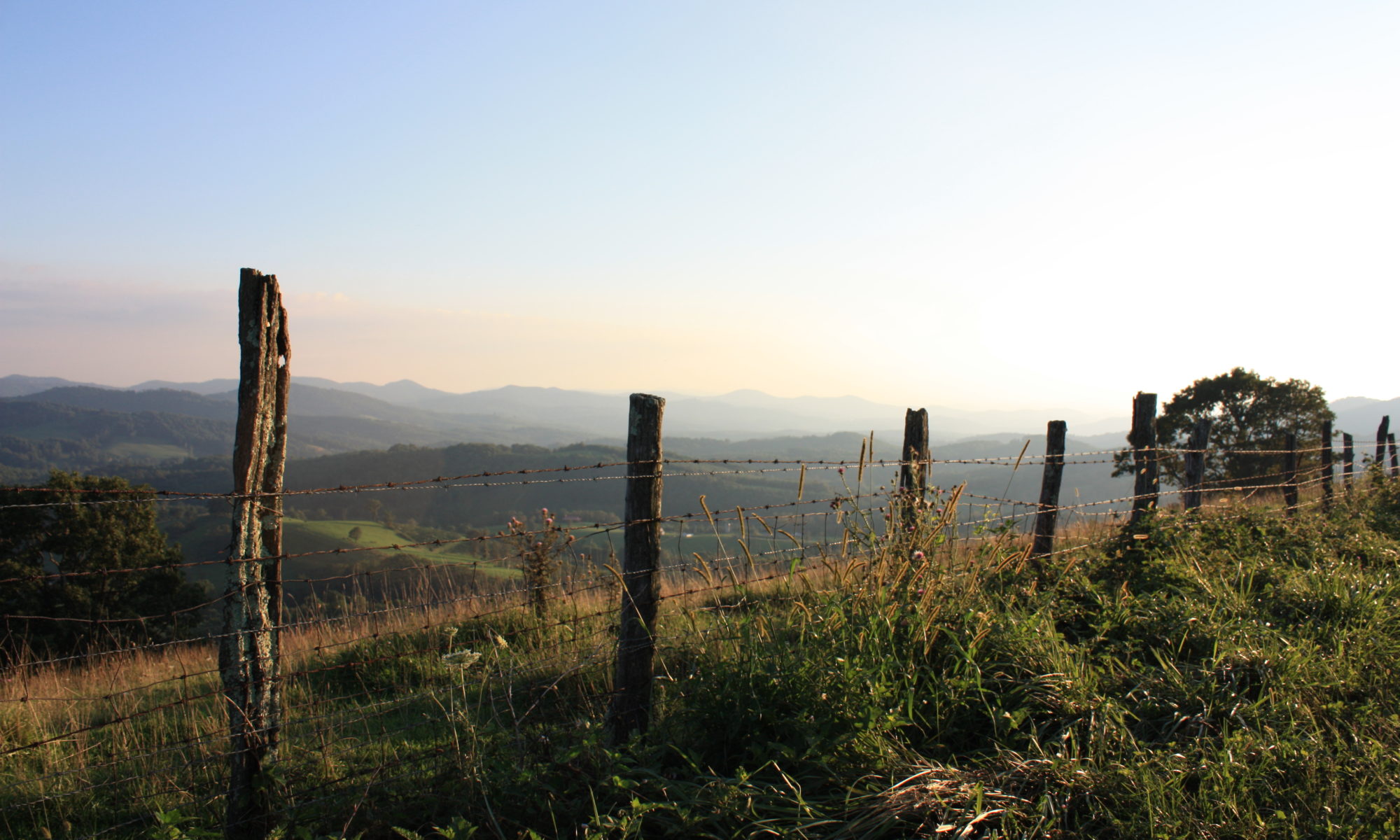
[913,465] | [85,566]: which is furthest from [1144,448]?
[85,566]

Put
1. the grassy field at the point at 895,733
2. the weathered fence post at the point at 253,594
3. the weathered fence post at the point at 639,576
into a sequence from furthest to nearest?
the weathered fence post at the point at 639,576 < the weathered fence post at the point at 253,594 < the grassy field at the point at 895,733

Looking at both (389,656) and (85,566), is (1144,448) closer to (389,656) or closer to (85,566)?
(389,656)

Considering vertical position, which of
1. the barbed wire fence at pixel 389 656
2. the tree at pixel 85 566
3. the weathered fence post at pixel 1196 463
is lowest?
the tree at pixel 85 566

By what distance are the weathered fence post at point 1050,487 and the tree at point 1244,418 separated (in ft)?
52.5

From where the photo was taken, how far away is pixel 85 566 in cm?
1540

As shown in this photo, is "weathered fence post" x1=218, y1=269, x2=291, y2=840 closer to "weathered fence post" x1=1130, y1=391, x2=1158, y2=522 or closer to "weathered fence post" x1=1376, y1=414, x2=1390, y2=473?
"weathered fence post" x1=1130, y1=391, x2=1158, y2=522

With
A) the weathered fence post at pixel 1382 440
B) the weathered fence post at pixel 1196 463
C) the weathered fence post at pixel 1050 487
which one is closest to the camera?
the weathered fence post at pixel 1050 487

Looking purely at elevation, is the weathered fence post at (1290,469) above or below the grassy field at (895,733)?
above

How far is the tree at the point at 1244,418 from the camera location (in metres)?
21.0

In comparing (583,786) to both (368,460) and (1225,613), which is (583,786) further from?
(368,460)

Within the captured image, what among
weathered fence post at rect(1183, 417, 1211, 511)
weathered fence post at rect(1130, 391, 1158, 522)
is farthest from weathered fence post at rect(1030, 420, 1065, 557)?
weathered fence post at rect(1183, 417, 1211, 511)

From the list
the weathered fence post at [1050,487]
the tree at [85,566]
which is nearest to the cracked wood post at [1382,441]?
the weathered fence post at [1050,487]

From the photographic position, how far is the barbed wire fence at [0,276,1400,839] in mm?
3207

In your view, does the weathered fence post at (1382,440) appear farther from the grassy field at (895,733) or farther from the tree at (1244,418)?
the grassy field at (895,733)
